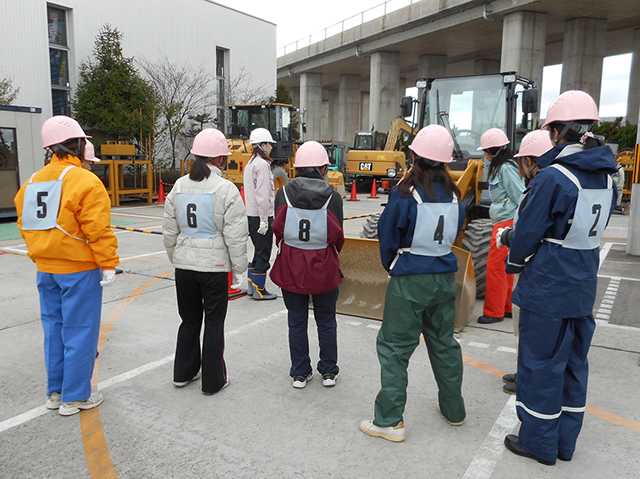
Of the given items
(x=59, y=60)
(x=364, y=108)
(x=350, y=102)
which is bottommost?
(x=59, y=60)

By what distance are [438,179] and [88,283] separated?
2.43m

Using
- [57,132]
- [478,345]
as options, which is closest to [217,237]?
[57,132]

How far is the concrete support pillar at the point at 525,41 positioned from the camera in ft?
80.4

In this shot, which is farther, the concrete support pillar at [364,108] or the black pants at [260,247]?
the concrete support pillar at [364,108]

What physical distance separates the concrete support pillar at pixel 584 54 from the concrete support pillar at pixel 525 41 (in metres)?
2.62

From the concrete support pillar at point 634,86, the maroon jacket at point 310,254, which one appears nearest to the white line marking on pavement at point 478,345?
the maroon jacket at point 310,254

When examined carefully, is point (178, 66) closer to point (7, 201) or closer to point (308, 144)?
point (7, 201)

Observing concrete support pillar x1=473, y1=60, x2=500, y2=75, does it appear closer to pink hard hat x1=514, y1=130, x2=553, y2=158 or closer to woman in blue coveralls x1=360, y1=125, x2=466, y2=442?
pink hard hat x1=514, y1=130, x2=553, y2=158

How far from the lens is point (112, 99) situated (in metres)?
19.8

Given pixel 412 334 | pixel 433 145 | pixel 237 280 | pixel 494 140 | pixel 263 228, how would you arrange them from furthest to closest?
pixel 263 228 < pixel 494 140 < pixel 237 280 < pixel 412 334 < pixel 433 145

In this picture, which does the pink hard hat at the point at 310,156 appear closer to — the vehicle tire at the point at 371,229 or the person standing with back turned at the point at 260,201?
the person standing with back turned at the point at 260,201

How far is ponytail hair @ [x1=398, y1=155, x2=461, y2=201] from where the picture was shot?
3225 millimetres

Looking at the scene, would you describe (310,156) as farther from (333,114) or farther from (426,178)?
(333,114)

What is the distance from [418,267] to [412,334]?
434 millimetres
